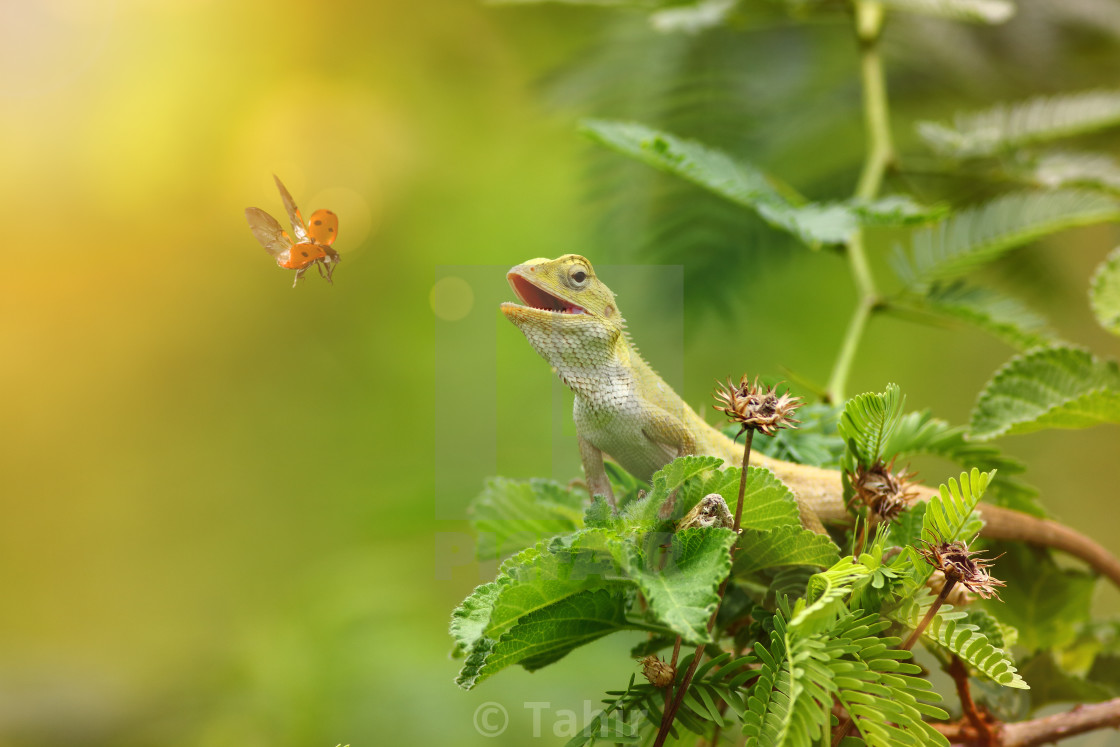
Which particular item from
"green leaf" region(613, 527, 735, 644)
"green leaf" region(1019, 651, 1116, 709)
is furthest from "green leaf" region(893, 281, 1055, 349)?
"green leaf" region(613, 527, 735, 644)

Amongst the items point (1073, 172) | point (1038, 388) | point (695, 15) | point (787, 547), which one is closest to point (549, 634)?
point (787, 547)

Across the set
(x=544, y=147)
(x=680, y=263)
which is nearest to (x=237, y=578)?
(x=544, y=147)

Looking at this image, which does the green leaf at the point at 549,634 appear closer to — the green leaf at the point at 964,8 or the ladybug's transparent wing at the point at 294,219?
the ladybug's transparent wing at the point at 294,219

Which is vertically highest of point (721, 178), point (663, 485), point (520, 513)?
point (721, 178)

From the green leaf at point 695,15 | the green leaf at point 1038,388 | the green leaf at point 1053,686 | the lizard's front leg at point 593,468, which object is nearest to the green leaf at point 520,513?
the lizard's front leg at point 593,468

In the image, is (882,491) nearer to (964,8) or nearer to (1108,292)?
(1108,292)

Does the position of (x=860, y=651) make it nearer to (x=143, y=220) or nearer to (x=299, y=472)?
(x=299, y=472)

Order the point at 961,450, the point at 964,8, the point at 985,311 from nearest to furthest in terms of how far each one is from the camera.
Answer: the point at 961,450 < the point at 985,311 < the point at 964,8
